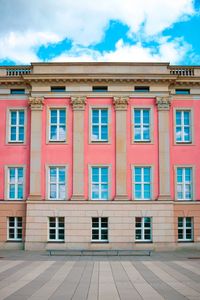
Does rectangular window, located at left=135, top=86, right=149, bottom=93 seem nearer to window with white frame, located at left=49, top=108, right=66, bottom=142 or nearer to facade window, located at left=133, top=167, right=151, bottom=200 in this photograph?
window with white frame, located at left=49, top=108, right=66, bottom=142

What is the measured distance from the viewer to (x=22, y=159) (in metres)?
33.8

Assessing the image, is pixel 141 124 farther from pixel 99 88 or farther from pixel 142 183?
pixel 142 183

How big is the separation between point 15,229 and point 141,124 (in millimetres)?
13433

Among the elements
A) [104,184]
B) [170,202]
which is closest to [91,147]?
[104,184]

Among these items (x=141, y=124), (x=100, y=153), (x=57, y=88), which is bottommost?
(x=100, y=153)

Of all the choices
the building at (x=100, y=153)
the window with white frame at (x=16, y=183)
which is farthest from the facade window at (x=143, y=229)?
the window with white frame at (x=16, y=183)

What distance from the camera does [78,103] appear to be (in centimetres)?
3366

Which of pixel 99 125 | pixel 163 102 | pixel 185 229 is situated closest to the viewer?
pixel 185 229

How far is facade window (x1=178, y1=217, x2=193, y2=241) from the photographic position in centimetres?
3303

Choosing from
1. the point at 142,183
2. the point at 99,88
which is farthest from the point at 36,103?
the point at 142,183

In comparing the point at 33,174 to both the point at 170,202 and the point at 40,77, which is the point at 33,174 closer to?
the point at 40,77

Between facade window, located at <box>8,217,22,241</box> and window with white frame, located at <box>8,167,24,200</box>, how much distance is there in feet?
6.00

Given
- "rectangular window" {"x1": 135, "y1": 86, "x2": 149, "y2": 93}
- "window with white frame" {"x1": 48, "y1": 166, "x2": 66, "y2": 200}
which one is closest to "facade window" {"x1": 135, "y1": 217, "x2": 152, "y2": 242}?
"window with white frame" {"x1": 48, "y1": 166, "x2": 66, "y2": 200}

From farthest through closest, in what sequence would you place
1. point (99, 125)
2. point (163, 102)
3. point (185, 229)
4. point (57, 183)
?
point (99, 125), point (163, 102), point (57, 183), point (185, 229)
